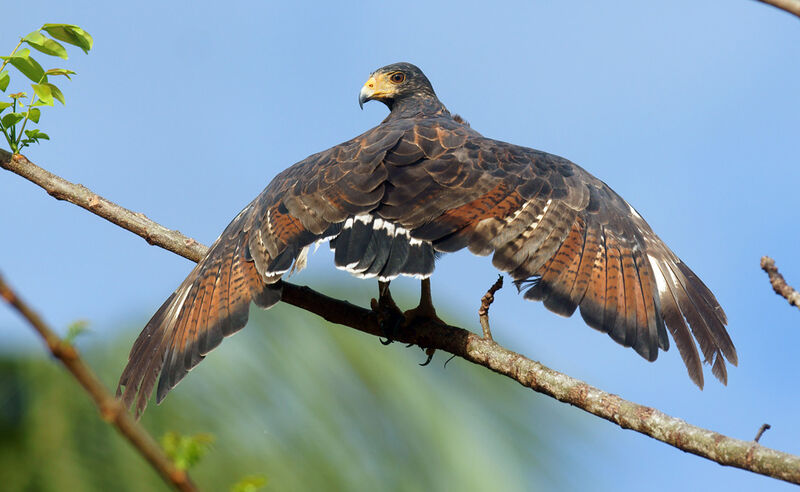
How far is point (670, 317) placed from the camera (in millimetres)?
4266

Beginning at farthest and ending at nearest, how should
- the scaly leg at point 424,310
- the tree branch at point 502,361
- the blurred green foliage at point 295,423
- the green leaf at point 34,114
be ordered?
the blurred green foliage at point 295,423 → the scaly leg at point 424,310 → the green leaf at point 34,114 → the tree branch at point 502,361

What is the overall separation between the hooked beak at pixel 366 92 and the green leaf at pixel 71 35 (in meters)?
3.64

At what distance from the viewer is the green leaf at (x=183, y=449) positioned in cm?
133

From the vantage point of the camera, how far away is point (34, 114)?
13.9 feet

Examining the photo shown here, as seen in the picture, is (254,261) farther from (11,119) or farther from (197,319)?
(11,119)

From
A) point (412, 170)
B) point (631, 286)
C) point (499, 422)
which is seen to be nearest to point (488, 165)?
point (412, 170)

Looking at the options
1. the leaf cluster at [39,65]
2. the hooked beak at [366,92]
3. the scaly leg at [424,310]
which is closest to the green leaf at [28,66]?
the leaf cluster at [39,65]

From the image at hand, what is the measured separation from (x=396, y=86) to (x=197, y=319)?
3.74m

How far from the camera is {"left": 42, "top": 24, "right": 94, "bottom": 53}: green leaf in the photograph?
4.02 metres

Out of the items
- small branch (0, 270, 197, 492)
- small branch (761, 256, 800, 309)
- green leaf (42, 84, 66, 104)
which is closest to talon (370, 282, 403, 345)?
green leaf (42, 84, 66, 104)

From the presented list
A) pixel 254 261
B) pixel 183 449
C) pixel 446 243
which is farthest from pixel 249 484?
pixel 254 261

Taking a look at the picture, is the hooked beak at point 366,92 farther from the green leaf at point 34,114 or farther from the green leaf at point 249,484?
the green leaf at point 249,484

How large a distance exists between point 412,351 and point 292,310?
1.26 meters

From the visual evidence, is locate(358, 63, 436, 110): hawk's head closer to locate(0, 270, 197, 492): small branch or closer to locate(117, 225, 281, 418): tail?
locate(117, 225, 281, 418): tail
